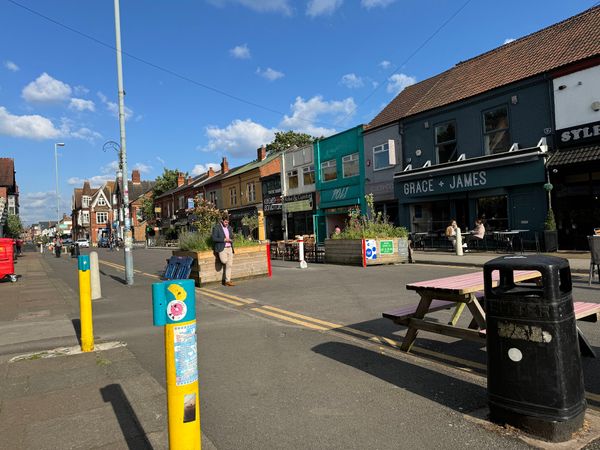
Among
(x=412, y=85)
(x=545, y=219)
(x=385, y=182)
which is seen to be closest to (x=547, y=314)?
(x=545, y=219)

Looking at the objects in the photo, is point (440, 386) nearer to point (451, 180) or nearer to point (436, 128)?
point (451, 180)

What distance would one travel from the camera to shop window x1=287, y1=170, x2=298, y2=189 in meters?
35.1

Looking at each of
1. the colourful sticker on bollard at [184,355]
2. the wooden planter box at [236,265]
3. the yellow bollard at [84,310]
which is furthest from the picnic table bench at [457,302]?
the wooden planter box at [236,265]

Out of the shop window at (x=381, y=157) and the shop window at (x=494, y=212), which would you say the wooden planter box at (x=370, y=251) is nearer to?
the shop window at (x=494, y=212)

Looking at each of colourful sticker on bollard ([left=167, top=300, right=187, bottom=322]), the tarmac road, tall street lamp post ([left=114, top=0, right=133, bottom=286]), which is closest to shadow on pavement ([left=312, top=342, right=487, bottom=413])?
the tarmac road

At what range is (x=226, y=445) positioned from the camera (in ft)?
10.7

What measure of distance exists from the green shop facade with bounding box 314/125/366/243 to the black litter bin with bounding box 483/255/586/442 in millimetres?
24219

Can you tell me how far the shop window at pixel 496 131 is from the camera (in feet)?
63.8

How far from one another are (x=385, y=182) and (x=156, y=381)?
22.2 metres

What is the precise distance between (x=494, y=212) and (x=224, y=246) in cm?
1313

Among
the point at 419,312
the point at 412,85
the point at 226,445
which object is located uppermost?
the point at 412,85

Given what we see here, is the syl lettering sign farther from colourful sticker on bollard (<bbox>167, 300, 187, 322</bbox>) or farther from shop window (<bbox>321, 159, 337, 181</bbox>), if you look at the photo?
colourful sticker on bollard (<bbox>167, 300, 187, 322</bbox>)

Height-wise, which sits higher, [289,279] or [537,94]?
[537,94]

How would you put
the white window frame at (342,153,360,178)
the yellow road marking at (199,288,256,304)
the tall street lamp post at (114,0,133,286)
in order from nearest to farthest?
1. the yellow road marking at (199,288,256,304)
2. the tall street lamp post at (114,0,133,286)
3. the white window frame at (342,153,360,178)
